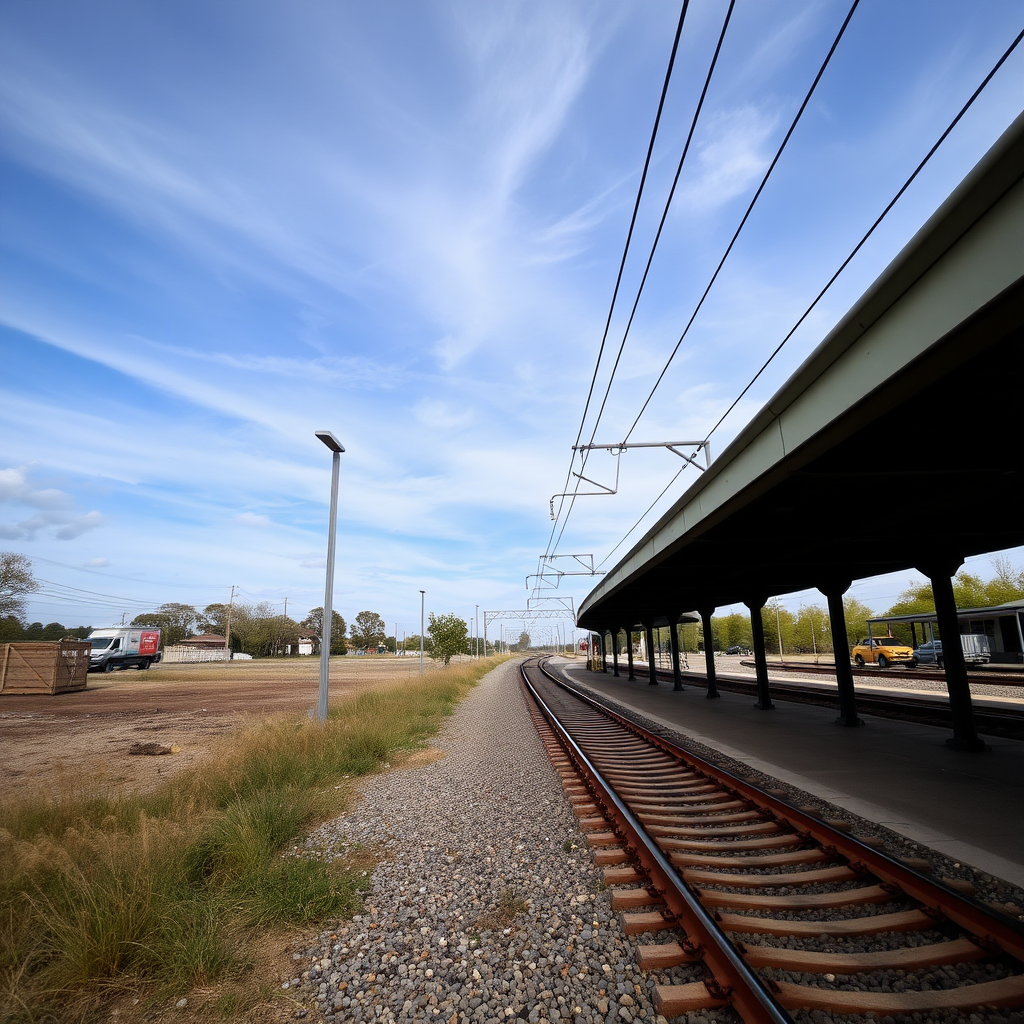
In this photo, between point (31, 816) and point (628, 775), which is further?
point (628, 775)

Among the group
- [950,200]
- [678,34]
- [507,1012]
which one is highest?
[678,34]

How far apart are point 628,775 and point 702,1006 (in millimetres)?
5510

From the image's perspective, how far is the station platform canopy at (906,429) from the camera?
3514 millimetres

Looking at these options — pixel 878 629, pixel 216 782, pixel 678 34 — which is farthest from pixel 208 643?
pixel 678 34

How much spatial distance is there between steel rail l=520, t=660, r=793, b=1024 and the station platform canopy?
3.82 m

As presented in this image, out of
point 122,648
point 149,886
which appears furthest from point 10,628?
point 149,886

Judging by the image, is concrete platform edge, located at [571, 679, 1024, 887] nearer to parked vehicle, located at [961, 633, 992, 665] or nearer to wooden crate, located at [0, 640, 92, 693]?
parked vehicle, located at [961, 633, 992, 665]

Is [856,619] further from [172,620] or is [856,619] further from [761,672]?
[172,620]

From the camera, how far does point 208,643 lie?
105188 millimetres

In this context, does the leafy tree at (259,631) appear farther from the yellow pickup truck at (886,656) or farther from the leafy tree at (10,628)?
the yellow pickup truck at (886,656)

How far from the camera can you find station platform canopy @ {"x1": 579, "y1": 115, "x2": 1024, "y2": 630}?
11.5 feet

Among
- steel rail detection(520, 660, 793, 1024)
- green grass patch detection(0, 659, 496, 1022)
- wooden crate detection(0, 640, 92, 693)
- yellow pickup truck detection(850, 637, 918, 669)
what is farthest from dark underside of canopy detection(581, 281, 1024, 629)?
wooden crate detection(0, 640, 92, 693)

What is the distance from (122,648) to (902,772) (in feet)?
192

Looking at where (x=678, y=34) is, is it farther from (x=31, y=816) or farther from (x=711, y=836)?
(x=31, y=816)
